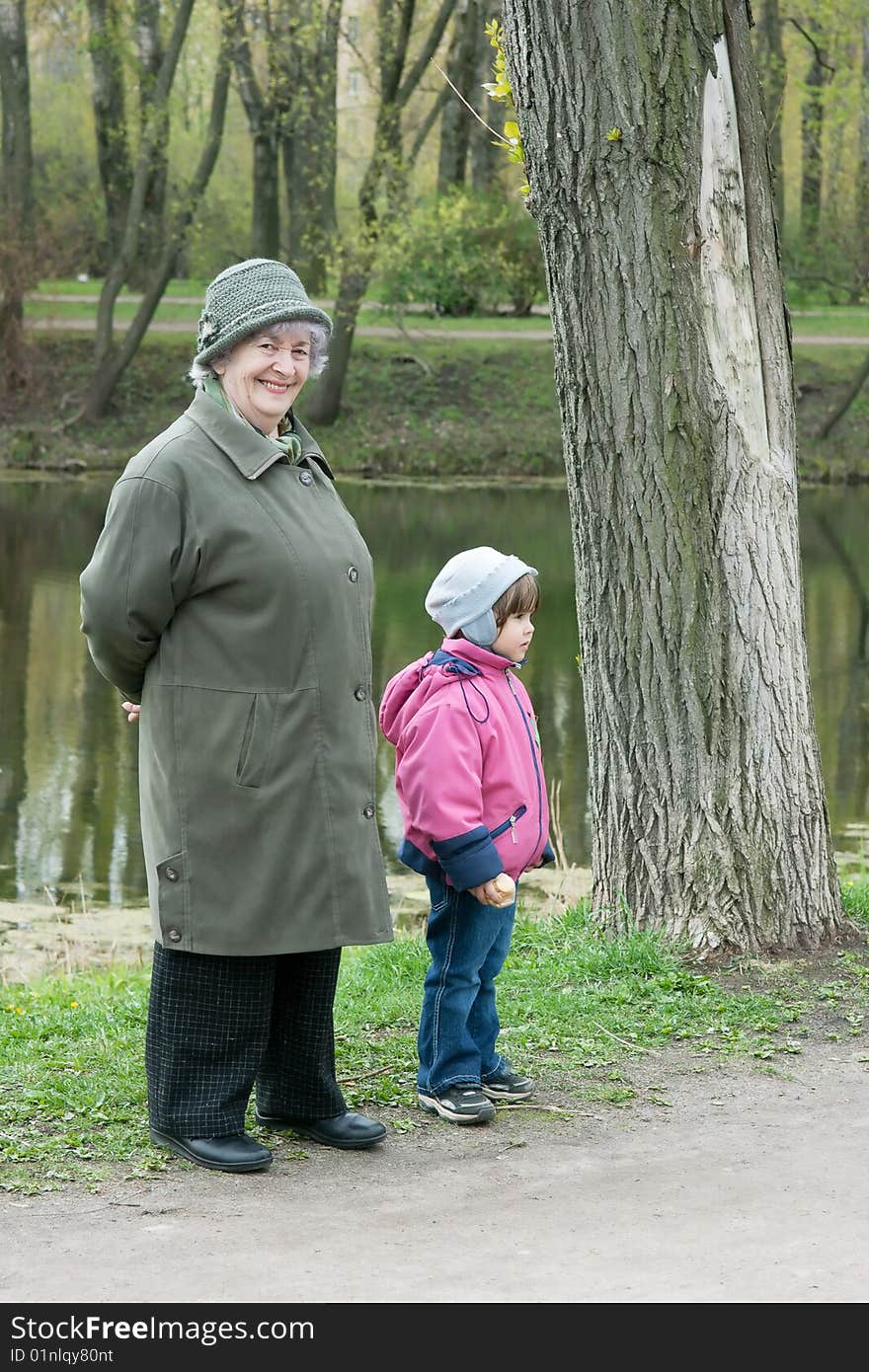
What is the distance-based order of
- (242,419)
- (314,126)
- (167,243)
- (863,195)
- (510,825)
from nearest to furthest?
(242,419)
(510,825)
(314,126)
(167,243)
(863,195)

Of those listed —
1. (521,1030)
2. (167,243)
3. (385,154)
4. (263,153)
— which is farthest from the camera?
(263,153)

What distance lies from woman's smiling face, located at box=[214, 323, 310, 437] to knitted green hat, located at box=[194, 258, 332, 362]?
0.03 meters

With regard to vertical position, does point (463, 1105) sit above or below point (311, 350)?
below

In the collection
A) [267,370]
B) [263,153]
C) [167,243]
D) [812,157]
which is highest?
[812,157]

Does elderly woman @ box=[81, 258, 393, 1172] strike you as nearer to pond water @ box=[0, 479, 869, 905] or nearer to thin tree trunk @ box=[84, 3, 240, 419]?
pond water @ box=[0, 479, 869, 905]

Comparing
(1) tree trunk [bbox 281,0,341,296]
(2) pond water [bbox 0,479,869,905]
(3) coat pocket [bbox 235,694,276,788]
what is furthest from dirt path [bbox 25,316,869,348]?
(3) coat pocket [bbox 235,694,276,788]

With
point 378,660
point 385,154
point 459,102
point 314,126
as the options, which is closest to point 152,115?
point 314,126

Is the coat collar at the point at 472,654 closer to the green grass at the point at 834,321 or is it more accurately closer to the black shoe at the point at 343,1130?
the black shoe at the point at 343,1130

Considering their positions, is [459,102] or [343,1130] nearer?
[343,1130]

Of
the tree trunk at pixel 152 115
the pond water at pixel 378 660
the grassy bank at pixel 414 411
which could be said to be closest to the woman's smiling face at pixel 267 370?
the pond water at pixel 378 660

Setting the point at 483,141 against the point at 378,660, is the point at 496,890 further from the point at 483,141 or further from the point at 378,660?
the point at 483,141

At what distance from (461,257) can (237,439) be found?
94.6 feet

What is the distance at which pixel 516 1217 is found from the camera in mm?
3984

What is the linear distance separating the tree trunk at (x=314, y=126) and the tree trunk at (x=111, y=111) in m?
3.06
